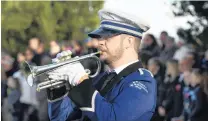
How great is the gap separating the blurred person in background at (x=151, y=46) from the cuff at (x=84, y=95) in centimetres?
743

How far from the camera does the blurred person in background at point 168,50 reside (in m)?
10.2

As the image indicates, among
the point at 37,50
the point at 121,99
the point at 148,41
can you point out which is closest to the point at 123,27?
the point at 121,99

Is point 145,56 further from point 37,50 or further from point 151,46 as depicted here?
point 37,50

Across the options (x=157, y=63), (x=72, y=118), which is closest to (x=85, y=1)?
(x=157, y=63)

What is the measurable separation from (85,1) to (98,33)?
3000 cm

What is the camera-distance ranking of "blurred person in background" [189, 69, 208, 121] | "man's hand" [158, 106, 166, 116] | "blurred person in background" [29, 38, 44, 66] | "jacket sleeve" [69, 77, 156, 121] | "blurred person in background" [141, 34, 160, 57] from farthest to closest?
"blurred person in background" [141, 34, 160, 57], "blurred person in background" [29, 38, 44, 66], "man's hand" [158, 106, 166, 116], "blurred person in background" [189, 69, 208, 121], "jacket sleeve" [69, 77, 156, 121]

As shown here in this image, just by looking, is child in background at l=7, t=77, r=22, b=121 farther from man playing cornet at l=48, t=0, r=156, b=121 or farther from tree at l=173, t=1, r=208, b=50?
man playing cornet at l=48, t=0, r=156, b=121

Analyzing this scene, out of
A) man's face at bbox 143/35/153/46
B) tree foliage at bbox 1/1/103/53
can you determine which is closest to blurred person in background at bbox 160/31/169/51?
man's face at bbox 143/35/153/46

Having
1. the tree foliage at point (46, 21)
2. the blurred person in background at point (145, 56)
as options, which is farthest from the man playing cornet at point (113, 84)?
the tree foliage at point (46, 21)

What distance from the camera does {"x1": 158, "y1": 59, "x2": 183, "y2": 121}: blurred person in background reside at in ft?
26.3

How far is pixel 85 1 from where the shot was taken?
33.3 m

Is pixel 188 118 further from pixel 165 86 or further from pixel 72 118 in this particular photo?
pixel 72 118

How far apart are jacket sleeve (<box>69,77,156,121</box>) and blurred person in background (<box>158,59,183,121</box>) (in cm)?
432

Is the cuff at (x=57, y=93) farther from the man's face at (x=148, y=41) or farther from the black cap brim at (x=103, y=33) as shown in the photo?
the man's face at (x=148, y=41)
